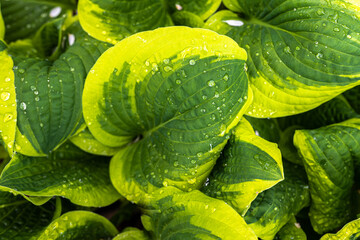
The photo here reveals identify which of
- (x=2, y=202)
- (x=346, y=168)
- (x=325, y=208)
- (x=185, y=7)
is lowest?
(x=2, y=202)

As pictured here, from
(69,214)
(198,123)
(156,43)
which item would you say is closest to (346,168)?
(198,123)

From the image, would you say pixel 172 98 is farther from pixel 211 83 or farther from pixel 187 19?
pixel 187 19

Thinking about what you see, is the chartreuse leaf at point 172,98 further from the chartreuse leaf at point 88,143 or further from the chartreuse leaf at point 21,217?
the chartreuse leaf at point 21,217

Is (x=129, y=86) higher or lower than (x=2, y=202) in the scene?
higher

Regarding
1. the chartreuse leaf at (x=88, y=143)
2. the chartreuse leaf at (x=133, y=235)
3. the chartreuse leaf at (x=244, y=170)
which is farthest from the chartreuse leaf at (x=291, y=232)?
the chartreuse leaf at (x=88, y=143)

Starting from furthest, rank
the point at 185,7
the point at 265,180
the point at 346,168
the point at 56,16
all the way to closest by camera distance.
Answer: the point at 56,16 → the point at 185,7 → the point at 346,168 → the point at 265,180

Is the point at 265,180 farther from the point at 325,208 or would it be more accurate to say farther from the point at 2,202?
the point at 2,202

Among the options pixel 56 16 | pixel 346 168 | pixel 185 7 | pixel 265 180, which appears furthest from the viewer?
pixel 56 16

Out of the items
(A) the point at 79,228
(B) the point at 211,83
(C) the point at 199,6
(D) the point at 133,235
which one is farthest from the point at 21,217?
(C) the point at 199,6
